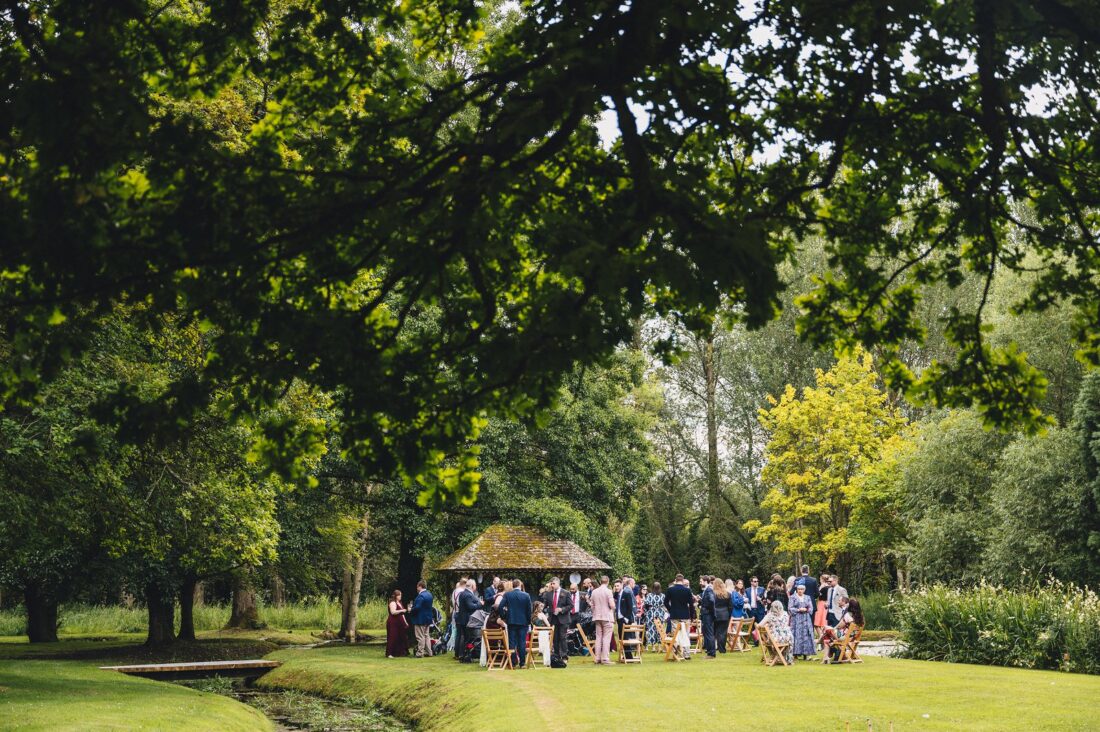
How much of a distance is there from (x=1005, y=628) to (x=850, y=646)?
3.22 m

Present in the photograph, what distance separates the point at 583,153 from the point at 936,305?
130 feet

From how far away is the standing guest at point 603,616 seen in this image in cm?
2259

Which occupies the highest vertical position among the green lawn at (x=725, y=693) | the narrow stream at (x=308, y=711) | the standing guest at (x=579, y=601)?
the standing guest at (x=579, y=601)

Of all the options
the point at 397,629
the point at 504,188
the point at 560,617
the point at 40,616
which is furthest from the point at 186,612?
the point at 504,188

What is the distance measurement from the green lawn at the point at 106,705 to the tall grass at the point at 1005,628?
14.6 m

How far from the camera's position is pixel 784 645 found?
21.5 m

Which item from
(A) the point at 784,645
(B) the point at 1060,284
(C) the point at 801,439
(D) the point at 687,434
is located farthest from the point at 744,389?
(B) the point at 1060,284

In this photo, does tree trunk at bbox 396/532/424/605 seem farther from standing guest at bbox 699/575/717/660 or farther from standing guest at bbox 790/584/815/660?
standing guest at bbox 790/584/815/660

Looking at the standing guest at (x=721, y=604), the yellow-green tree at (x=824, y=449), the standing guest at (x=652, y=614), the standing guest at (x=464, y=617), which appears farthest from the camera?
the yellow-green tree at (x=824, y=449)

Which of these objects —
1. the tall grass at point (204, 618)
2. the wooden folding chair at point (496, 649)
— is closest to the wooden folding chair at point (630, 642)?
the wooden folding chair at point (496, 649)

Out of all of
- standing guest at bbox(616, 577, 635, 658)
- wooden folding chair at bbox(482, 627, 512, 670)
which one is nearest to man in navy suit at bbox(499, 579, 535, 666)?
wooden folding chair at bbox(482, 627, 512, 670)

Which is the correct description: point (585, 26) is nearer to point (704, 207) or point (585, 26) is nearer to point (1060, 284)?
point (704, 207)

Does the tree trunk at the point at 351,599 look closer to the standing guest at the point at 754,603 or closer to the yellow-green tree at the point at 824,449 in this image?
the standing guest at the point at 754,603

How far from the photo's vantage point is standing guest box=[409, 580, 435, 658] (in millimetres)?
26778
